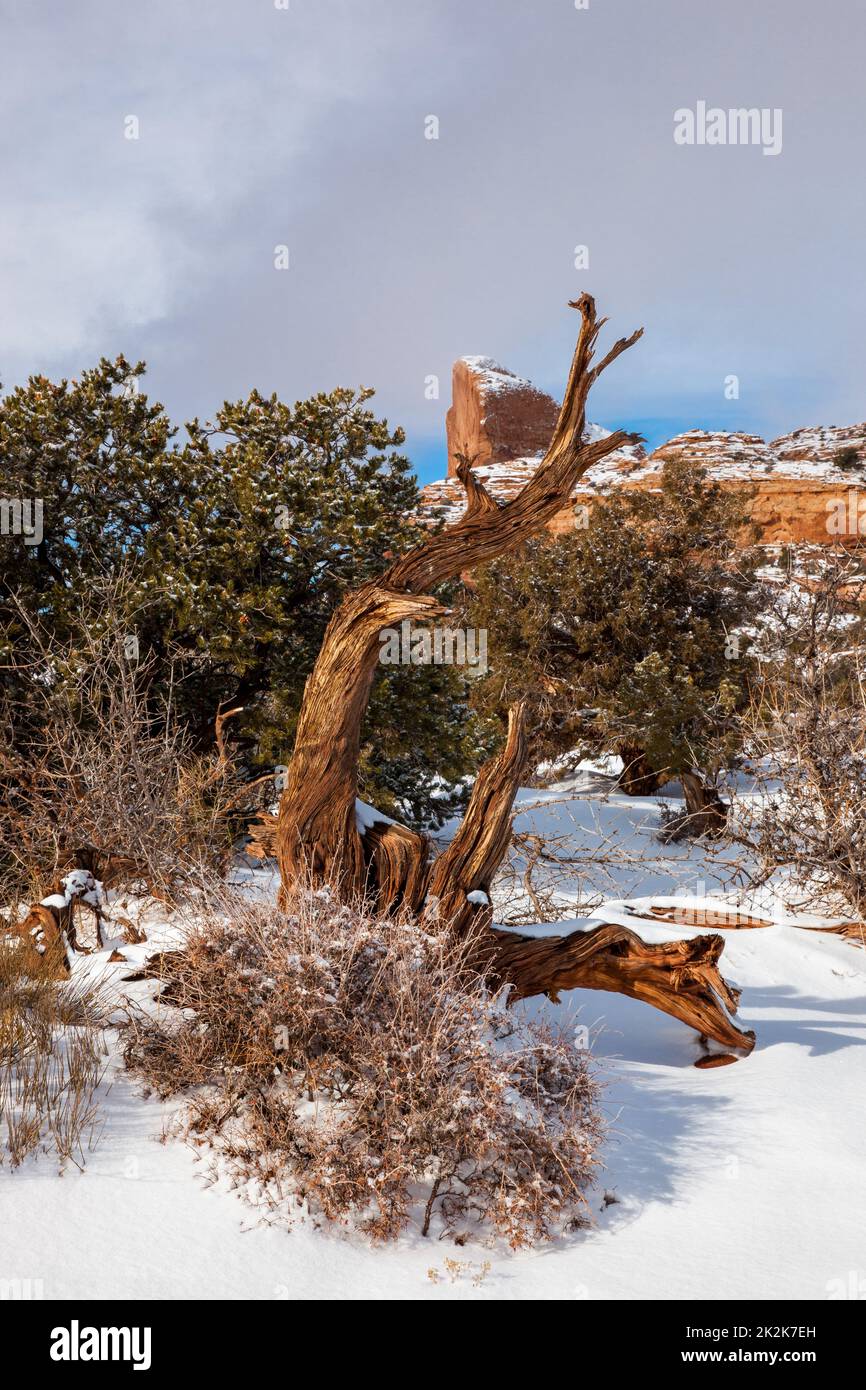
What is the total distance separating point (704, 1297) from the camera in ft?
11.4

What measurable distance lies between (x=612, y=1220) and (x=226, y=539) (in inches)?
359

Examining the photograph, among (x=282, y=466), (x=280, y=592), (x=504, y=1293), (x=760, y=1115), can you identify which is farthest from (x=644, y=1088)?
(x=282, y=466)

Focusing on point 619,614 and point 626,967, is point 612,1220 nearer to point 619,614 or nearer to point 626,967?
point 626,967

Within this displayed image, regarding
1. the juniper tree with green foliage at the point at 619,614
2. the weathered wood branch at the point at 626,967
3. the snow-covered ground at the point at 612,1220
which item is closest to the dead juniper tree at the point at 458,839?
the weathered wood branch at the point at 626,967

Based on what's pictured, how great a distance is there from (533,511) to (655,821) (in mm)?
11374

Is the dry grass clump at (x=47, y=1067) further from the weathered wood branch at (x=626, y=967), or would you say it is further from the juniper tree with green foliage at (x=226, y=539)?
the juniper tree with green foliage at (x=226, y=539)

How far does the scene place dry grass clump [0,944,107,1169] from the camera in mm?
3961

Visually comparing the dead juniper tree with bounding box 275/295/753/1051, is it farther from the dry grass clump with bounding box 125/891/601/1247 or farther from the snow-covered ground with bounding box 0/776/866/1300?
the dry grass clump with bounding box 125/891/601/1247

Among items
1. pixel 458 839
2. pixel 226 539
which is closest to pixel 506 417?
pixel 226 539

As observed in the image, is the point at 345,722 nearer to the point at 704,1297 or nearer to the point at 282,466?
the point at 704,1297

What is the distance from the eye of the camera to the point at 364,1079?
4.07 meters

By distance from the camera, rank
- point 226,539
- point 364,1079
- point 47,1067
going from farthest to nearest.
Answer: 1. point 226,539
2. point 47,1067
3. point 364,1079

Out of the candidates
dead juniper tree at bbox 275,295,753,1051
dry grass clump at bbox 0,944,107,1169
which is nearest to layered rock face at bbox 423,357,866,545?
dead juniper tree at bbox 275,295,753,1051

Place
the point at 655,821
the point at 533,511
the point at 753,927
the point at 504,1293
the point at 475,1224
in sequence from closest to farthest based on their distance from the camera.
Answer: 1. the point at 504,1293
2. the point at 475,1224
3. the point at 533,511
4. the point at 753,927
5. the point at 655,821
